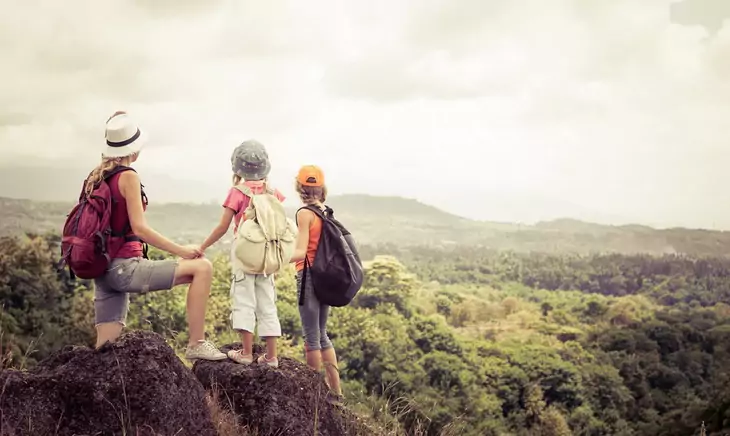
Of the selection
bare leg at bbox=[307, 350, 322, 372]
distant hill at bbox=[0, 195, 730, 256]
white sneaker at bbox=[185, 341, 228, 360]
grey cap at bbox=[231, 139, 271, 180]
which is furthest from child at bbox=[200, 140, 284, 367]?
distant hill at bbox=[0, 195, 730, 256]

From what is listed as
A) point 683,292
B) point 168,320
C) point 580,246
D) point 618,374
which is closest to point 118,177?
point 168,320

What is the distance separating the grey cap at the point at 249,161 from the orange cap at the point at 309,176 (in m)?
0.35

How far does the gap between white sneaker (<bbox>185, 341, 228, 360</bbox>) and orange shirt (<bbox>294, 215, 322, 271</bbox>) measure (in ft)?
2.75

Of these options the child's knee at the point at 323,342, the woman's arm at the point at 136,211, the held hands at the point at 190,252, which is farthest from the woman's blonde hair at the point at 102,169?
the child's knee at the point at 323,342

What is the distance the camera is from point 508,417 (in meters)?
29.2

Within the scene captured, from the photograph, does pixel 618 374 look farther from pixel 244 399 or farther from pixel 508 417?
pixel 244 399

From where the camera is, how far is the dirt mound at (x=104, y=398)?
12.5 ft

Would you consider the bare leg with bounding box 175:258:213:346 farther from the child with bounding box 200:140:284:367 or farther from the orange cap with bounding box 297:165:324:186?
the orange cap with bounding box 297:165:324:186

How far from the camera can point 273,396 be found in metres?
4.44

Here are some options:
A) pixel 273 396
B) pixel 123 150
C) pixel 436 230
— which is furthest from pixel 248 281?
pixel 436 230

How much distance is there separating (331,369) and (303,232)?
1.11 meters

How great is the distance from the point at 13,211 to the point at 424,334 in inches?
1381

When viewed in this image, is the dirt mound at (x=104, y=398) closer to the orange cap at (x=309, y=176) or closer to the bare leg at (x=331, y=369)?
the bare leg at (x=331, y=369)

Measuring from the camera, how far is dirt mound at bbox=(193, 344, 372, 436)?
172 inches
